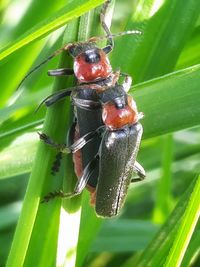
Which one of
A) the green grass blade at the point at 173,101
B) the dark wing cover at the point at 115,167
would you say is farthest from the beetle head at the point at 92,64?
the green grass blade at the point at 173,101

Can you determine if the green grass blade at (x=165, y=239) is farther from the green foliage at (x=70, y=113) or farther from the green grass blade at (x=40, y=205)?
the green grass blade at (x=40, y=205)

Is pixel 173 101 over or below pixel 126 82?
below

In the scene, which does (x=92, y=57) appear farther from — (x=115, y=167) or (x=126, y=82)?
(x=115, y=167)

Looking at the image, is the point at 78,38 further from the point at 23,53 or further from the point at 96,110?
the point at 23,53

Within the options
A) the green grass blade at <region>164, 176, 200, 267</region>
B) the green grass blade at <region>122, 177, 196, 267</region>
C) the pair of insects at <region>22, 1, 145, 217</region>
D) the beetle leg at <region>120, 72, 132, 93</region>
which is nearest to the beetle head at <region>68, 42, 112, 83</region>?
the pair of insects at <region>22, 1, 145, 217</region>

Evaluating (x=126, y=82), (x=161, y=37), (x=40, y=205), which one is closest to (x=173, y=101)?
(x=126, y=82)

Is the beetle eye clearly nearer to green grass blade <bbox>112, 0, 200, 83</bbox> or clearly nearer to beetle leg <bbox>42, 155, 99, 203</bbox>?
green grass blade <bbox>112, 0, 200, 83</bbox>

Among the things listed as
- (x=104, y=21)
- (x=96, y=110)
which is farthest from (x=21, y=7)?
(x=104, y=21)
